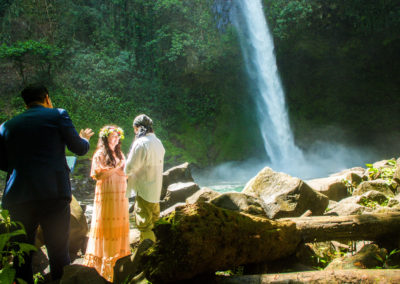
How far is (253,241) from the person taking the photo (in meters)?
2.31

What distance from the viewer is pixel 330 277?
6.28 feet

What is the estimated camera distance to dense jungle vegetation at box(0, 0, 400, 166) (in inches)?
651

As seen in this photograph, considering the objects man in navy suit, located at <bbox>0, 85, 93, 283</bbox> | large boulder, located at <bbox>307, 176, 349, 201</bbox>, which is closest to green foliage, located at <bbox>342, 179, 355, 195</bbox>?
large boulder, located at <bbox>307, 176, 349, 201</bbox>

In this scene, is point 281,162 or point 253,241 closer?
point 253,241

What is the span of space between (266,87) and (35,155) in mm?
17089

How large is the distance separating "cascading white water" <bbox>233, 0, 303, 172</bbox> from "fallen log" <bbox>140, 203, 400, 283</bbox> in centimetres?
1508

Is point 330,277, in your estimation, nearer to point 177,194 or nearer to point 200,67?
point 177,194

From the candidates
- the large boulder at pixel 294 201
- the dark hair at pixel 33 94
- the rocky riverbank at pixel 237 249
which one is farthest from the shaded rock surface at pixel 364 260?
the dark hair at pixel 33 94

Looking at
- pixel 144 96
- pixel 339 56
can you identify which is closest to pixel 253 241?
pixel 144 96

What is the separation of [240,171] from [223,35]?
9444mm

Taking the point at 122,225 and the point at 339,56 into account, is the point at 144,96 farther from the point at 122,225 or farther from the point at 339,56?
the point at 122,225

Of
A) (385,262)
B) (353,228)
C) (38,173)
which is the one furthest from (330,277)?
(38,173)

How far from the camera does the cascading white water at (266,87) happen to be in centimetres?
1760

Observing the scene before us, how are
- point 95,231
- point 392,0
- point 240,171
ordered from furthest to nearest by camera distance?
point 240,171, point 392,0, point 95,231
